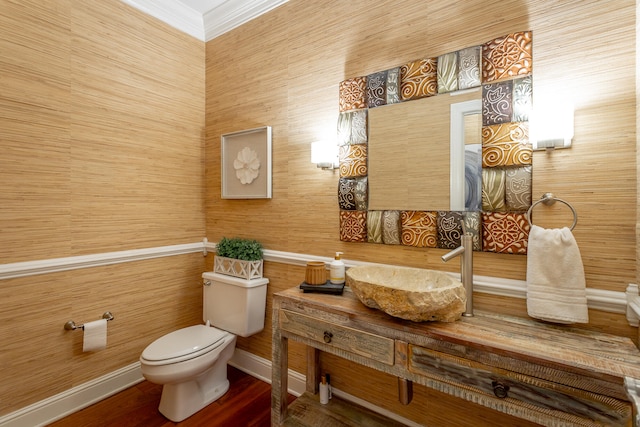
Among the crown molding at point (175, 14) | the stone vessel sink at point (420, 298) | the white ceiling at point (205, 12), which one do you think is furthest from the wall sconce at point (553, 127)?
the crown molding at point (175, 14)

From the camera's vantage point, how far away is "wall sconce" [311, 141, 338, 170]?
5.96 ft

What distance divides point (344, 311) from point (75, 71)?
83.8 inches

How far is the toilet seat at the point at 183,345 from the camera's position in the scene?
1696 millimetres

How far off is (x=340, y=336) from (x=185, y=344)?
103 cm

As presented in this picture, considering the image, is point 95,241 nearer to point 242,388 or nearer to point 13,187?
point 13,187

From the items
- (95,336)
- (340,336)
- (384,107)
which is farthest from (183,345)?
(384,107)

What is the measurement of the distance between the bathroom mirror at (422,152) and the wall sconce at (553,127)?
24 cm

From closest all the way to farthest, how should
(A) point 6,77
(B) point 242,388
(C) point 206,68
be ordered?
(A) point 6,77 < (B) point 242,388 < (C) point 206,68

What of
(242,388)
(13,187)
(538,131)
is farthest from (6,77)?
(538,131)

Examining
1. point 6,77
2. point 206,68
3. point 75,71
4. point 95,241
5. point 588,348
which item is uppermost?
point 206,68

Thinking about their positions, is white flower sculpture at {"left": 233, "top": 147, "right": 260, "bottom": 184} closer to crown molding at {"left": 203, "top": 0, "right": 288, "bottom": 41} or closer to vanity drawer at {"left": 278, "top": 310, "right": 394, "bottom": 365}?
crown molding at {"left": 203, "top": 0, "right": 288, "bottom": 41}

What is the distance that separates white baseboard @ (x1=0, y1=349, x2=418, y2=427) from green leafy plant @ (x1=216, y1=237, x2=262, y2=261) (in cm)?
78

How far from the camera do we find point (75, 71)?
187 centimetres

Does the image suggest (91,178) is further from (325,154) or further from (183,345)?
(325,154)
